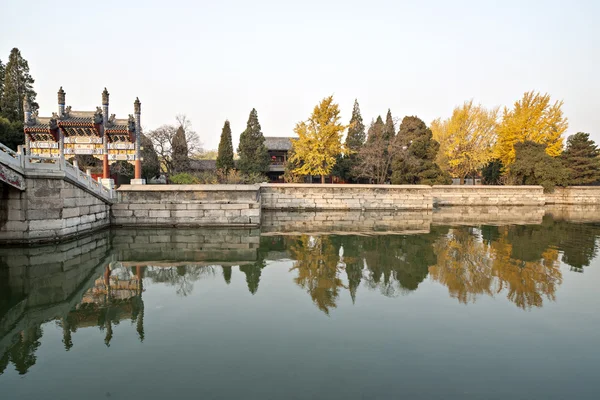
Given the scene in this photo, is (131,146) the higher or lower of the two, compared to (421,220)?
higher

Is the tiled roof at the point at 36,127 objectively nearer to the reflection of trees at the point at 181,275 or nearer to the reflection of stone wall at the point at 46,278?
the reflection of stone wall at the point at 46,278

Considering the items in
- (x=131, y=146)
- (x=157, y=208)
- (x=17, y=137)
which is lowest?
(x=157, y=208)

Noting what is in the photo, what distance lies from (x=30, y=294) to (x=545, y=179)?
32.4 metres

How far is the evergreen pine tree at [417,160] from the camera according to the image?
85.8 ft

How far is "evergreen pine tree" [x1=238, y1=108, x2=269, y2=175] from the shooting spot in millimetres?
33562

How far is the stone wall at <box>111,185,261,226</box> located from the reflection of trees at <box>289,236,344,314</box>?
10.6 ft

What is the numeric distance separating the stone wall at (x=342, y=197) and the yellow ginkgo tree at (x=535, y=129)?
49.2 feet

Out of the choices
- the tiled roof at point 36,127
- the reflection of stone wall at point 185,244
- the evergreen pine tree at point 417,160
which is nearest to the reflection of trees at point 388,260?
the reflection of stone wall at point 185,244

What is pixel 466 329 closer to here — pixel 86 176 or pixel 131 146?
pixel 86 176

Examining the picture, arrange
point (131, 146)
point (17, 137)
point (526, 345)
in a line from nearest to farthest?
point (526, 345), point (131, 146), point (17, 137)

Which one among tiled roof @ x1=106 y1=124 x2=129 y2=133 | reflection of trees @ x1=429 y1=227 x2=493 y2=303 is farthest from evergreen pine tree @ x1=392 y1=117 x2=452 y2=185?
tiled roof @ x1=106 y1=124 x2=129 y2=133

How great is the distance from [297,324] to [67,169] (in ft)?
31.7

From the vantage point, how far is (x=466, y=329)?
4.88 meters

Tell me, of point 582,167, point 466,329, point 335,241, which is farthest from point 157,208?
point 582,167
